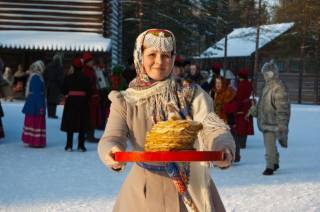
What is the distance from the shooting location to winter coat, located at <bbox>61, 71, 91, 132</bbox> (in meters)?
11.3

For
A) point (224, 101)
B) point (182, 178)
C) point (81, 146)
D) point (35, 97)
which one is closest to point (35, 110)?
point (35, 97)

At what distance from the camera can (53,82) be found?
54.9ft

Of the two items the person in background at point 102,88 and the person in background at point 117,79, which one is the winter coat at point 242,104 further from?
the person in background at point 102,88

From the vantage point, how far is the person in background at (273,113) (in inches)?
352

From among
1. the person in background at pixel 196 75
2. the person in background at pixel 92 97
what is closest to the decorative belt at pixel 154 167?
the person in background at pixel 92 97

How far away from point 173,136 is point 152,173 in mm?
495

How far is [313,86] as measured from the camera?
110ft

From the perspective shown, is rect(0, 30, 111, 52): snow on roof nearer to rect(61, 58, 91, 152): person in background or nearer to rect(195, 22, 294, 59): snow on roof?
rect(61, 58, 91, 152): person in background

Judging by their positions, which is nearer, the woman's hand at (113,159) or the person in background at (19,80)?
the woman's hand at (113,159)

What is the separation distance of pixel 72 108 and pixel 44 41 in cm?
1124

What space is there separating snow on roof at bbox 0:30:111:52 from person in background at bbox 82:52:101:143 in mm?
7893

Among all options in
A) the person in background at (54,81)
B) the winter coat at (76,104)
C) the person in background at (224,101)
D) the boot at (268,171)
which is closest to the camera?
the boot at (268,171)

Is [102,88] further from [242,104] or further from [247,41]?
[247,41]

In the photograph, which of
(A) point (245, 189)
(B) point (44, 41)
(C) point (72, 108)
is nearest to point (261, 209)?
(A) point (245, 189)
